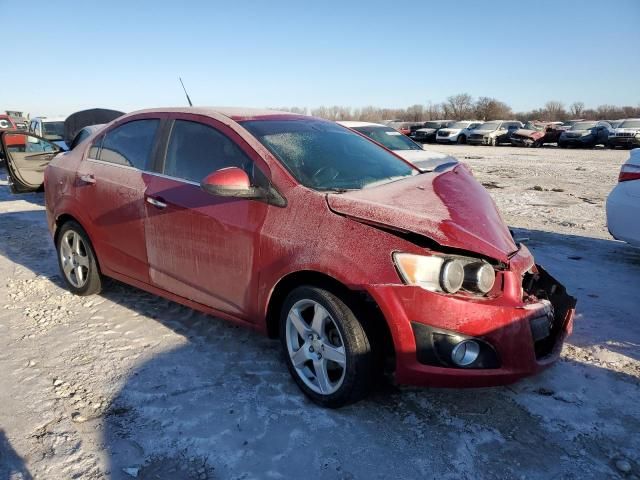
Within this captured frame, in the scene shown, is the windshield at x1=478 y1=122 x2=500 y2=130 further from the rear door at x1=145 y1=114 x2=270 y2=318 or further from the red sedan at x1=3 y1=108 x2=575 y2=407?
the rear door at x1=145 y1=114 x2=270 y2=318

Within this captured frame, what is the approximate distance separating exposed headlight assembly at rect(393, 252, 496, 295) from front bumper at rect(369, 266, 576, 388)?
0.16 feet

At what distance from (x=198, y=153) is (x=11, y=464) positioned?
6.70 ft

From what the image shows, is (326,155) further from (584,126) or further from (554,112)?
(554,112)

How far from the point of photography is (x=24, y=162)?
880 cm

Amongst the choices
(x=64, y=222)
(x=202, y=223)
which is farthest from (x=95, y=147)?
(x=202, y=223)

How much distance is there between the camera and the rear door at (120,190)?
144 inches

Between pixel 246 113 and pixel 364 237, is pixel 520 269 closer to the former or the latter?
pixel 364 237

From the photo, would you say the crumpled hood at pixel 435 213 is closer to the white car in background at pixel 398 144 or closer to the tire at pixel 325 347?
the tire at pixel 325 347

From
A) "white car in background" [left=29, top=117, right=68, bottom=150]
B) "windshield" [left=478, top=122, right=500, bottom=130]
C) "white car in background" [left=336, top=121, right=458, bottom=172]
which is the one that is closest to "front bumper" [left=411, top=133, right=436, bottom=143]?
"windshield" [left=478, top=122, right=500, bottom=130]

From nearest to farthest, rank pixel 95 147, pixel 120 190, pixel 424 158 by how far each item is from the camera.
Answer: pixel 120 190 < pixel 95 147 < pixel 424 158

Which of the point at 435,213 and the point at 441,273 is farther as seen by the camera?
the point at 435,213

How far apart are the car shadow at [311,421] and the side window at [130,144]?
1386 mm

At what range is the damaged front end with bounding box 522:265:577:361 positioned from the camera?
8.55 feet

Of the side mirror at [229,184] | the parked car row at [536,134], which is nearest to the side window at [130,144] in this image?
the side mirror at [229,184]
